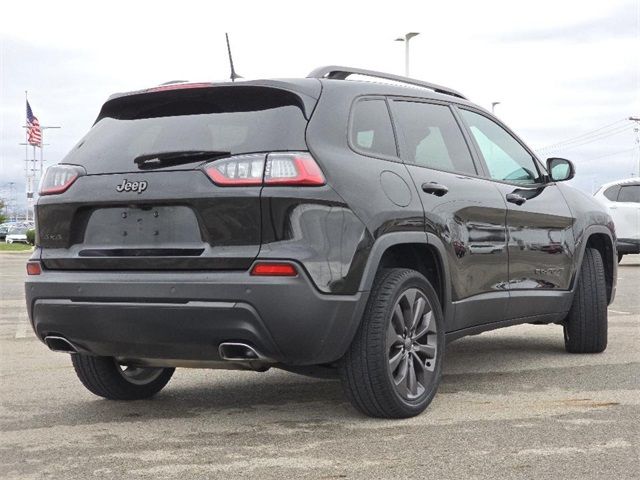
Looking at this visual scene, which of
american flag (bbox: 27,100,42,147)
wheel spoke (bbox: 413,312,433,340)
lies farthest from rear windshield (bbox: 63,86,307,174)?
american flag (bbox: 27,100,42,147)

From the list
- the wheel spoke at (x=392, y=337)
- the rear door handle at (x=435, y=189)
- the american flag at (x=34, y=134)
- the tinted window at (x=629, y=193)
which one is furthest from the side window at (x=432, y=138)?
the american flag at (x=34, y=134)

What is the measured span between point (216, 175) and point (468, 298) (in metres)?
1.83

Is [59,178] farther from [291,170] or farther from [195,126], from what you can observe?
[291,170]

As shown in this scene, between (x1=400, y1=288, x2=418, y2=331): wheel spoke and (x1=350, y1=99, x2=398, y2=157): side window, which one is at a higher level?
(x1=350, y1=99, x2=398, y2=157): side window

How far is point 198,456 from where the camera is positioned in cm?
452

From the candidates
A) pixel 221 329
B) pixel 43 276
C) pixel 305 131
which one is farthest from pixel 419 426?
pixel 43 276

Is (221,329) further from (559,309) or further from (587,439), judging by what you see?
(559,309)

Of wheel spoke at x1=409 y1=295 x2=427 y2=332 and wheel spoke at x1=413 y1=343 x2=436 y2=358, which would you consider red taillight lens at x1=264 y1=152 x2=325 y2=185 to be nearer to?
wheel spoke at x1=409 y1=295 x2=427 y2=332

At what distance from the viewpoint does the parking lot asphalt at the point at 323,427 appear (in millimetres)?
4297

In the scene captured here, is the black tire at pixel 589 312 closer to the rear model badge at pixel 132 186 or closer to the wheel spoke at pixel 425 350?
the wheel spoke at pixel 425 350

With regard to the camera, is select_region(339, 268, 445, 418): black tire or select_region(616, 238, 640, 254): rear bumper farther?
select_region(616, 238, 640, 254): rear bumper

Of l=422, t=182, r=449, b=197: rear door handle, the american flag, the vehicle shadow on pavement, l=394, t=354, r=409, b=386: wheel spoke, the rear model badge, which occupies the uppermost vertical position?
the rear model badge

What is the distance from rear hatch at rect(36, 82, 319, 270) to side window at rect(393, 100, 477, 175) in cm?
73

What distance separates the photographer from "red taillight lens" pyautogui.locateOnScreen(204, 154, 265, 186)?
4.74 meters
